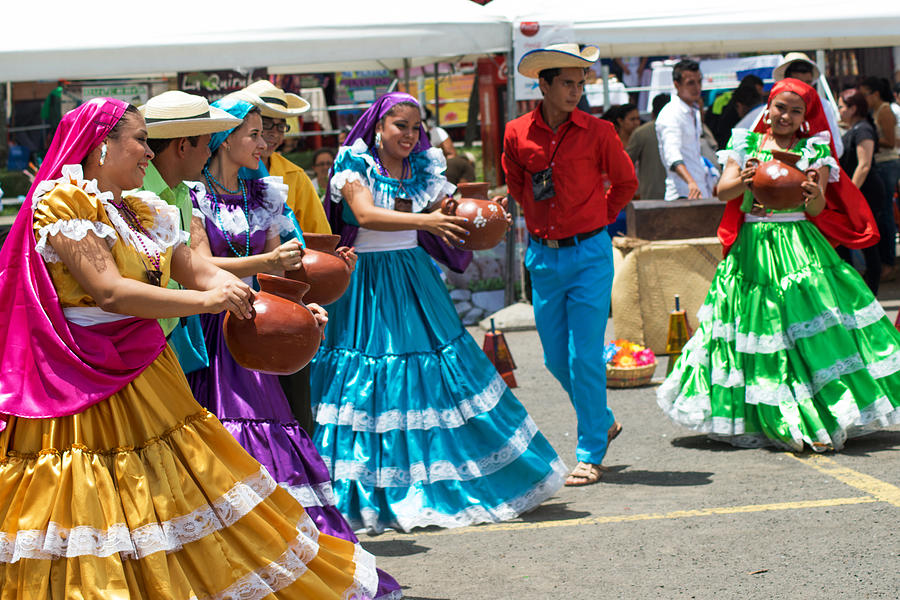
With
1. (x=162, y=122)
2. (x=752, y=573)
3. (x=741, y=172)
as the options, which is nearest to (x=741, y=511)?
(x=752, y=573)

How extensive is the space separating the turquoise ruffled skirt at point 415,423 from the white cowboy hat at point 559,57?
1.29 meters

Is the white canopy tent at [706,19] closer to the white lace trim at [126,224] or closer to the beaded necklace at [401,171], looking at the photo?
→ the beaded necklace at [401,171]

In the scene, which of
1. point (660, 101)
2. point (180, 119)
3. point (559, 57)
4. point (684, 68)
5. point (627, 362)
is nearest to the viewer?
point (180, 119)

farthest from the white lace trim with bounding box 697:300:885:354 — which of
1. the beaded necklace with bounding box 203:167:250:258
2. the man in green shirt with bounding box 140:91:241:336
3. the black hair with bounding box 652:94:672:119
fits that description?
the black hair with bounding box 652:94:672:119

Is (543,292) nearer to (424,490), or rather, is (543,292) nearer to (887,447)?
(424,490)

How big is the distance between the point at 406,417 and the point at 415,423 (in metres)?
0.05

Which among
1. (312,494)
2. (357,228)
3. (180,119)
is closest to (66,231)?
(180,119)

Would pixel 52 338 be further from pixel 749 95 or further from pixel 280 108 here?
pixel 749 95

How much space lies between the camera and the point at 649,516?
5.12 m

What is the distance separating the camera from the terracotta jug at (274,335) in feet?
11.4

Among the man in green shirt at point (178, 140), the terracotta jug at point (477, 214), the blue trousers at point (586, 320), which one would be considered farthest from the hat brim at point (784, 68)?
the man in green shirt at point (178, 140)

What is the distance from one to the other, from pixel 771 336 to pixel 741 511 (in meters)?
1.43

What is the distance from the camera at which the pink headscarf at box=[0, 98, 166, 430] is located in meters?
3.12

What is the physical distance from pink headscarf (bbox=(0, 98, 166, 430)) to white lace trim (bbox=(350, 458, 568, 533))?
2.13m
